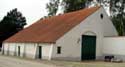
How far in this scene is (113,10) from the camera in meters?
60.9

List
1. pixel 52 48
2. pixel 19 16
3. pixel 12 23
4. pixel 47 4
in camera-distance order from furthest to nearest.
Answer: pixel 19 16, pixel 12 23, pixel 47 4, pixel 52 48

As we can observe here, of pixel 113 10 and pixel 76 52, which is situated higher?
pixel 113 10

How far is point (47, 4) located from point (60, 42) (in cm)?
2946

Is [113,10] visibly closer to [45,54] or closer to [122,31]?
[122,31]

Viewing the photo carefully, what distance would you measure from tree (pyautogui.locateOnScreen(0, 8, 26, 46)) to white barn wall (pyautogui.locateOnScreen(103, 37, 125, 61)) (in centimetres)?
4815

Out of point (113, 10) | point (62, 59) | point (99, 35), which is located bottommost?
point (62, 59)

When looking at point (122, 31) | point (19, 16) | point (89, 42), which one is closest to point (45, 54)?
point (89, 42)

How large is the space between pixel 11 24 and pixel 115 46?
53234 mm

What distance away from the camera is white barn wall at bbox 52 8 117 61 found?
137 ft

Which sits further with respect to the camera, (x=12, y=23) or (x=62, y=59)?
(x=12, y=23)

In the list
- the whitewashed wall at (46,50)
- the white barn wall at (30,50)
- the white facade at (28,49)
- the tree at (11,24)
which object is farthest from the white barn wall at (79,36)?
the tree at (11,24)

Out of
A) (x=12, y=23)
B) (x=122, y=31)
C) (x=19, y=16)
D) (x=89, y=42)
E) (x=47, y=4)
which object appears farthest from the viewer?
(x=19, y=16)

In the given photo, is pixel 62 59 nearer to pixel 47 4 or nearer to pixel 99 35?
pixel 99 35

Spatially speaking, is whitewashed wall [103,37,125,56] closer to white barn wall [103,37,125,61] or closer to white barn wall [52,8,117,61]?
white barn wall [103,37,125,61]
